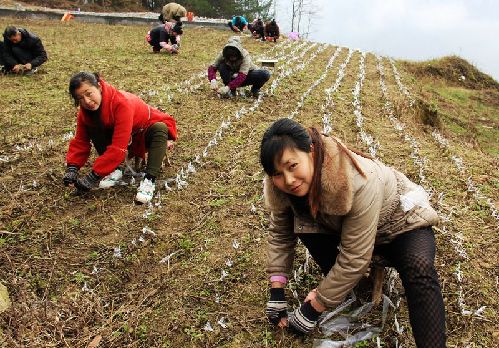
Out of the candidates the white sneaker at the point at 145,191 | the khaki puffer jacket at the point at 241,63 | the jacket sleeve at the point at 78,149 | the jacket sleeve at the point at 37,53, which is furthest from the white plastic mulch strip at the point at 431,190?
the jacket sleeve at the point at 37,53

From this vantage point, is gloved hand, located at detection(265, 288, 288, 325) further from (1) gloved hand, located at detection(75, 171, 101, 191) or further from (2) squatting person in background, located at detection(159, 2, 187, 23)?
(2) squatting person in background, located at detection(159, 2, 187, 23)

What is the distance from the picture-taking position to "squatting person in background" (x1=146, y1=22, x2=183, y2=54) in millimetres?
10555

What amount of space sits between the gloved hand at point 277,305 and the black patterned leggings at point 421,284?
24.9 inches

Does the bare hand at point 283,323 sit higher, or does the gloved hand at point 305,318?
the gloved hand at point 305,318

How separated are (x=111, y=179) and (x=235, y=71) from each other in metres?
3.38

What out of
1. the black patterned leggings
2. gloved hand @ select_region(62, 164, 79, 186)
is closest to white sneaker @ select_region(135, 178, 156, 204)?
gloved hand @ select_region(62, 164, 79, 186)

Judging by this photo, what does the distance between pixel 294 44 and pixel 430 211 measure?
43.9 ft

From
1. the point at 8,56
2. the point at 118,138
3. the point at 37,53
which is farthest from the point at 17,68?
the point at 118,138

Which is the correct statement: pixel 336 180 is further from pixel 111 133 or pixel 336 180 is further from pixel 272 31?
pixel 272 31

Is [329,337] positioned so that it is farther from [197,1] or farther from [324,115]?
[197,1]

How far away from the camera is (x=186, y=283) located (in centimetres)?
295

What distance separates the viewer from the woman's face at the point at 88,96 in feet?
11.2

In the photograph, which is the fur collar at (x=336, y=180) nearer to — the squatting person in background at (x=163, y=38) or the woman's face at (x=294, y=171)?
the woman's face at (x=294, y=171)

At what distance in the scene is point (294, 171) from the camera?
1.97m
